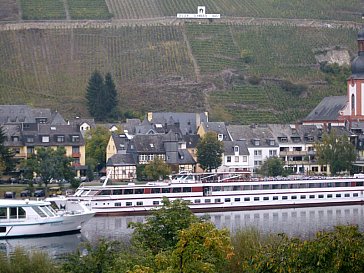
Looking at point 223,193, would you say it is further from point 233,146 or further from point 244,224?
point 233,146

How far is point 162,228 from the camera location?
36250 millimetres

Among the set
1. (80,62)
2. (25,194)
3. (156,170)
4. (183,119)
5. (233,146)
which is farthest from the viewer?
(80,62)

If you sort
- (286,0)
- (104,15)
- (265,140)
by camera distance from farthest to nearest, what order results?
(286,0), (104,15), (265,140)

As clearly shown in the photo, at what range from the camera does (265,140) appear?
90500mm

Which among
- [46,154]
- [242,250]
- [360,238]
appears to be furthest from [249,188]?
[360,238]

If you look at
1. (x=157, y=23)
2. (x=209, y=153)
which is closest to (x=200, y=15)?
(x=157, y=23)

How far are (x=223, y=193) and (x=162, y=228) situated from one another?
34941 mm

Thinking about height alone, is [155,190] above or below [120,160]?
below

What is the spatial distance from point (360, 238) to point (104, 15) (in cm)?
10506

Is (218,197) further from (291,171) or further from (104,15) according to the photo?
(104,15)

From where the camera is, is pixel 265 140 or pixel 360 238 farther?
pixel 265 140

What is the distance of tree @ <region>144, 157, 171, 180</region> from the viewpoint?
7844cm

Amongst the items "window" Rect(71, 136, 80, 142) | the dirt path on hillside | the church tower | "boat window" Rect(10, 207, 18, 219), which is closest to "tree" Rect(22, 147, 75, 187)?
"window" Rect(71, 136, 80, 142)

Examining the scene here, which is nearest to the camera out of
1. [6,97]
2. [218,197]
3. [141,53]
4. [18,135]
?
[218,197]
